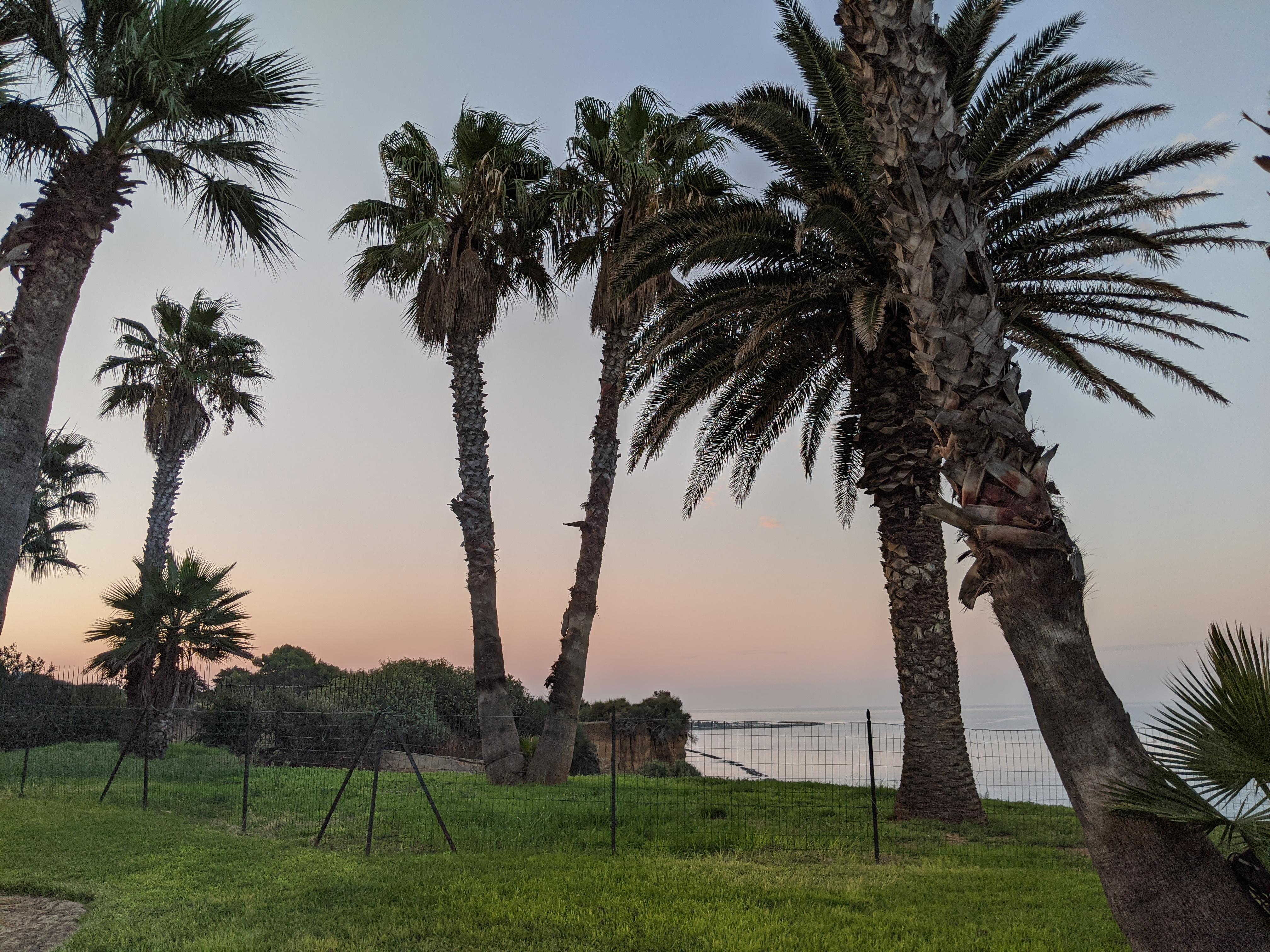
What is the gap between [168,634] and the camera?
17000mm

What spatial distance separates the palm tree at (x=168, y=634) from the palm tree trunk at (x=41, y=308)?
1230cm

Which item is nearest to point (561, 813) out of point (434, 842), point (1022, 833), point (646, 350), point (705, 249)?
point (434, 842)

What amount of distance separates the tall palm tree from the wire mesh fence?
2.48m

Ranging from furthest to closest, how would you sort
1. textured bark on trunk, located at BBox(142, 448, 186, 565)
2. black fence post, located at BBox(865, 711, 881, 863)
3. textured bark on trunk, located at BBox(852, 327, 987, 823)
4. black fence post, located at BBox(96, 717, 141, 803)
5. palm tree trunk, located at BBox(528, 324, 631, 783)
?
textured bark on trunk, located at BBox(142, 448, 186, 565) → palm tree trunk, located at BBox(528, 324, 631, 783) → black fence post, located at BBox(96, 717, 141, 803) → textured bark on trunk, located at BBox(852, 327, 987, 823) → black fence post, located at BBox(865, 711, 881, 863)

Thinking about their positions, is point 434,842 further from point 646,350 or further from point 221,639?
point 221,639

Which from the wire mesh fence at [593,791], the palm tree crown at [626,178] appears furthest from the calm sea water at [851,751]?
the palm tree crown at [626,178]

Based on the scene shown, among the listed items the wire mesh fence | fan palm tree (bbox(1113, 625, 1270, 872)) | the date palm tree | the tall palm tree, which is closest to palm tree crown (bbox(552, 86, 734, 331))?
the tall palm tree

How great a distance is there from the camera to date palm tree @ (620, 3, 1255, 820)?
403 inches

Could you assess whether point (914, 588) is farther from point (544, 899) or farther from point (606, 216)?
point (606, 216)

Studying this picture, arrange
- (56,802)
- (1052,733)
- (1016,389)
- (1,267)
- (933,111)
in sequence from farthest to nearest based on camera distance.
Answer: (56,802), (1,267), (933,111), (1016,389), (1052,733)

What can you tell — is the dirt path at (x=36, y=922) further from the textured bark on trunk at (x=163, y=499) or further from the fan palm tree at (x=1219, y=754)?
the textured bark on trunk at (x=163, y=499)

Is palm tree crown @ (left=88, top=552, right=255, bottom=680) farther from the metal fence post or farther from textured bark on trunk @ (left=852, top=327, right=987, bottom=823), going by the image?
textured bark on trunk @ (left=852, top=327, right=987, bottom=823)

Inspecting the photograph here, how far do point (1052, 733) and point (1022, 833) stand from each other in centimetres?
806

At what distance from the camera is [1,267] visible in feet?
18.6
